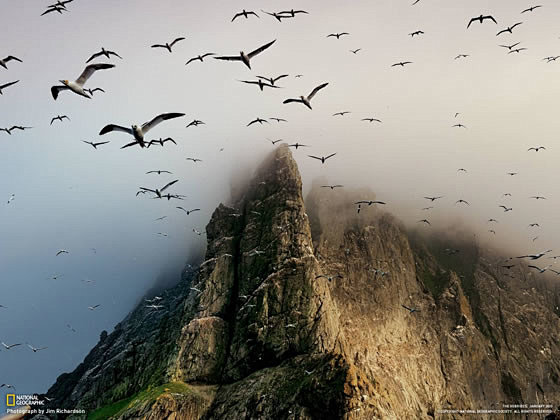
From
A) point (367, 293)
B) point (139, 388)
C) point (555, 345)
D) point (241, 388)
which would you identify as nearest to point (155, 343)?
point (139, 388)

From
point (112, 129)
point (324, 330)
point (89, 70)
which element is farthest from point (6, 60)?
point (324, 330)

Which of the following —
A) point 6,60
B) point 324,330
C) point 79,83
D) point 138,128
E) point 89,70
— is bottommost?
point 324,330

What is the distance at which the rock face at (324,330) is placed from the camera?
5078cm

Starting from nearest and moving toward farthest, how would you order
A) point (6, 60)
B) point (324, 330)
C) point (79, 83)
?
point (79, 83), point (6, 60), point (324, 330)

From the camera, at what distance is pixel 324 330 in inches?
2378

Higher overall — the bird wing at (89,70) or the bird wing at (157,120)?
the bird wing at (89,70)

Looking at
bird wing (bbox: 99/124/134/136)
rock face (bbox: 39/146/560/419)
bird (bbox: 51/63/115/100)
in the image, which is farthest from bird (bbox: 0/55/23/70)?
rock face (bbox: 39/146/560/419)

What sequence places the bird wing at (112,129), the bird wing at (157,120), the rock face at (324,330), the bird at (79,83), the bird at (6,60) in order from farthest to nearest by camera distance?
1. the rock face at (324,330)
2. the bird at (6,60)
3. the bird at (79,83)
4. the bird wing at (112,129)
5. the bird wing at (157,120)

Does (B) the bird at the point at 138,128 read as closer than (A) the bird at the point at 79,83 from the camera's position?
Yes

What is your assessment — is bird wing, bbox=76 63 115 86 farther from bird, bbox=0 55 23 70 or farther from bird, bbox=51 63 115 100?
bird, bbox=0 55 23 70

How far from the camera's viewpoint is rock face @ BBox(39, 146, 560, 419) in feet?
167

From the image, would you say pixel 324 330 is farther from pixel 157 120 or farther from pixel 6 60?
pixel 6 60

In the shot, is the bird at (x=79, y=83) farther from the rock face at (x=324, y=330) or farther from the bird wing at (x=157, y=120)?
the rock face at (x=324, y=330)

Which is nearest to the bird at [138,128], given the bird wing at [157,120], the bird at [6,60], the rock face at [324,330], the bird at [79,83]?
the bird wing at [157,120]
